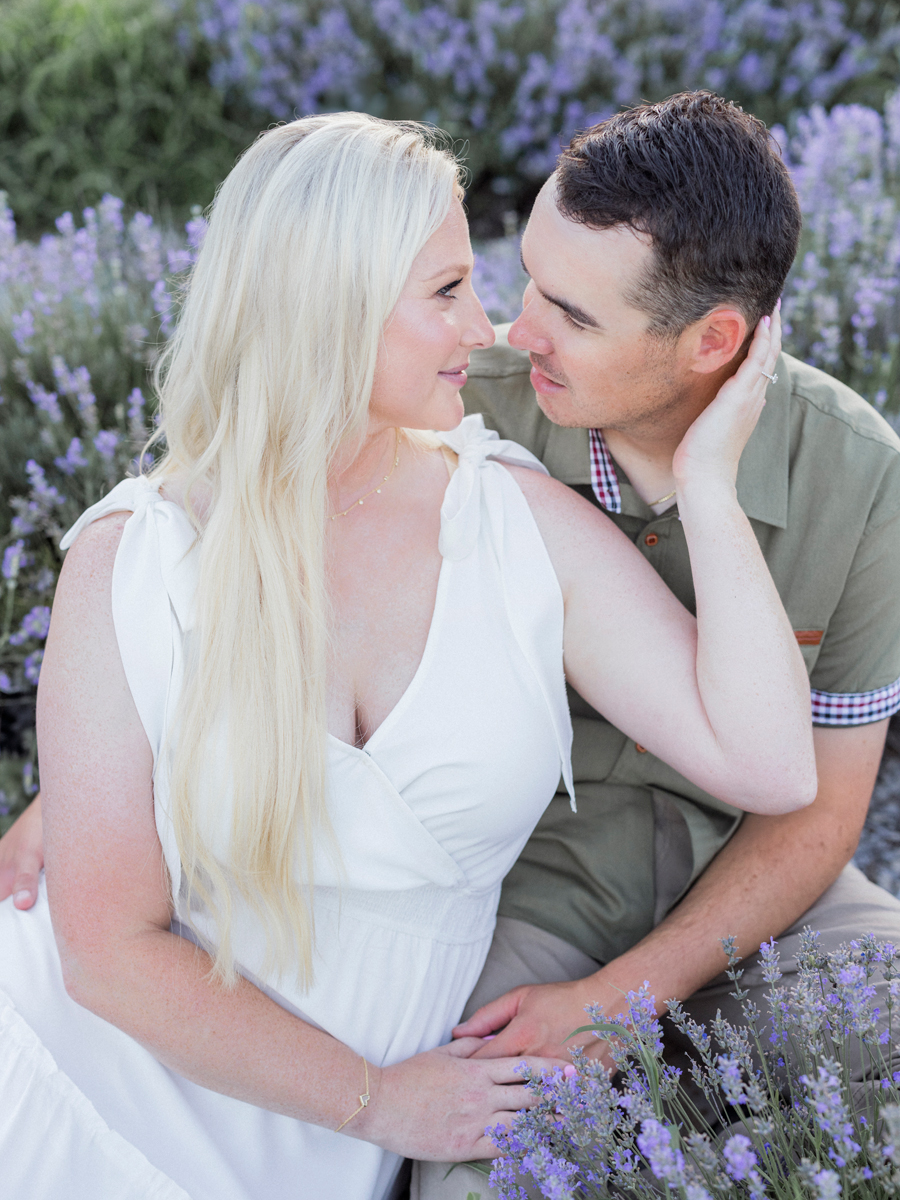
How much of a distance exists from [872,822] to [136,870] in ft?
6.83

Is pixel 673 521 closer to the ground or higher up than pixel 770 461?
closer to the ground

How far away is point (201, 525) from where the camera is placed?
1767 mm

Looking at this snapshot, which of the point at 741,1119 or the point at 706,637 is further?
the point at 706,637

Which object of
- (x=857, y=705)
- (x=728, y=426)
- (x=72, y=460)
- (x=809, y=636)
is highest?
(x=728, y=426)

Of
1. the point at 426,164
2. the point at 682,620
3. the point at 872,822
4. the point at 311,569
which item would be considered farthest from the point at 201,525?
the point at 872,822

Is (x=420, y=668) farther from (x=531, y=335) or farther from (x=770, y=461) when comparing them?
(x=770, y=461)

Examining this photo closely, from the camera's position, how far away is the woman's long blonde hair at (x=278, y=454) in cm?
163

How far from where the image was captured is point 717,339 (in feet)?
6.41

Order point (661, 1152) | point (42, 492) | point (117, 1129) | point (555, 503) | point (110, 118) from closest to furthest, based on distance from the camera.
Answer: point (661, 1152) < point (117, 1129) < point (555, 503) < point (42, 492) < point (110, 118)

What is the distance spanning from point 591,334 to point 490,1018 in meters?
1.26

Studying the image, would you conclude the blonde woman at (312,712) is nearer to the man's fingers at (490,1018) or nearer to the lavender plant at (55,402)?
the man's fingers at (490,1018)

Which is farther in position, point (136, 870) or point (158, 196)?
point (158, 196)

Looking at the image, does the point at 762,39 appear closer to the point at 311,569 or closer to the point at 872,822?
the point at 872,822

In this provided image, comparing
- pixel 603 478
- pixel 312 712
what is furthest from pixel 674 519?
pixel 312 712
